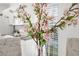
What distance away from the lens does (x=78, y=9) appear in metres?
1.68

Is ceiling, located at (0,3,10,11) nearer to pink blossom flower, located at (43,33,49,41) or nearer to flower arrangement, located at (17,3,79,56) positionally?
flower arrangement, located at (17,3,79,56)

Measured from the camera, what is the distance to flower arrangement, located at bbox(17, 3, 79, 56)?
168 centimetres

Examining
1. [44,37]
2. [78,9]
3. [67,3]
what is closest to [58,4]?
[67,3]

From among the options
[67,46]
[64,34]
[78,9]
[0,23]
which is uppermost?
[78,9]

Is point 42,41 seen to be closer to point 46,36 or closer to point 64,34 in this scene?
point 46,36

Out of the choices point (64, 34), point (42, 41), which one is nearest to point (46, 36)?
point (42, 41)

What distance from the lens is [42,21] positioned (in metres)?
1.69

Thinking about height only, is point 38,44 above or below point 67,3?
below

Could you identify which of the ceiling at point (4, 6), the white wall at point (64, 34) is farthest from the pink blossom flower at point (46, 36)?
the ceiling at point (4, 6)

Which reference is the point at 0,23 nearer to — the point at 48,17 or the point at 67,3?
the point at 48,17

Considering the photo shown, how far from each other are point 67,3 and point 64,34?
0.92ft

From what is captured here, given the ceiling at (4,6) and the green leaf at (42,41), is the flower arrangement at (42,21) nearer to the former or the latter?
the green leaf at (42,41)

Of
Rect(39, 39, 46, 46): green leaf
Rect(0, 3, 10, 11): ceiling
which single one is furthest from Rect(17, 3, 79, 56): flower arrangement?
Rect(0, 3, 10, 11): ceiling

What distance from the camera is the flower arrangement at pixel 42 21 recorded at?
168 cm
